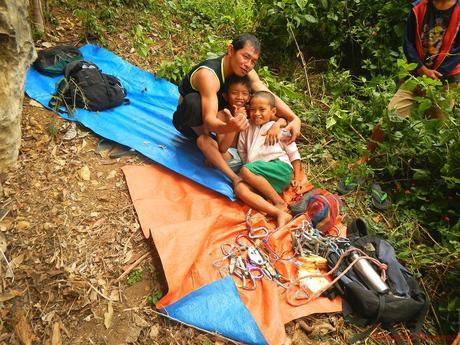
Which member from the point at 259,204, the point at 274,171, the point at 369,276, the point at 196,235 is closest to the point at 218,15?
the point at 274,171

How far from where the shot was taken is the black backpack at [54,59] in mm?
3586

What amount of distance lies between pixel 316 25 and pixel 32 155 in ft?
11.7

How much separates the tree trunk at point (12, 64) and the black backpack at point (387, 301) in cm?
233

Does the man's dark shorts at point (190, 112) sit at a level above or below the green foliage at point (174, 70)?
above

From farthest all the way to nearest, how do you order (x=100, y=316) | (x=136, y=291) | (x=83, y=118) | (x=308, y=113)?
(x=308, y=113) < (x=83, y=118) < (x=136, y=291) < (x=100, y=316)

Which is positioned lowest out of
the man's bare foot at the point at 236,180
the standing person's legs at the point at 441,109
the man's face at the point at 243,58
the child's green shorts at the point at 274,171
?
the man's bare foot at the point at 236,180

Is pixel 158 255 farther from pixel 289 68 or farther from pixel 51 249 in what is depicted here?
pixel 289 68

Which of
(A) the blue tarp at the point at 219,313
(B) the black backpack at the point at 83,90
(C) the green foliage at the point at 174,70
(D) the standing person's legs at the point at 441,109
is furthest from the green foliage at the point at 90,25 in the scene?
(D) the standing person's legs at the point at 441,109

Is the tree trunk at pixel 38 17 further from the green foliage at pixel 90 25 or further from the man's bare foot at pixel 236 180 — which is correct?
the man's bare foot at pixel 236 180

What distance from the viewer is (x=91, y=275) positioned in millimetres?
2254

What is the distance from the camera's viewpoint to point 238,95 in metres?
2.87

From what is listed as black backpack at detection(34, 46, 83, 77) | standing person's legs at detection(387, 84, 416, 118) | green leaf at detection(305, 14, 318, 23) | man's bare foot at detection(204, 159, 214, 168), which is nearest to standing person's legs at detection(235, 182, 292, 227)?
man's bare foot at detection(204, 159, 214, 168)

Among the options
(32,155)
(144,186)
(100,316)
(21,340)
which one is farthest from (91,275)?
(32,155)

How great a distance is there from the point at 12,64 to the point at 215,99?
1.38 m
